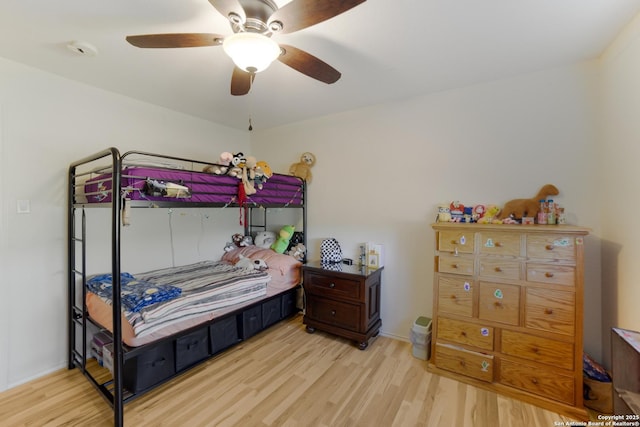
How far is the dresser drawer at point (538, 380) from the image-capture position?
5.72 feet

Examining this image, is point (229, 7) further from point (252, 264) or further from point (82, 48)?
point (252, 264)

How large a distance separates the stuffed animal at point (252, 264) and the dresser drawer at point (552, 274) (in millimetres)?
2327

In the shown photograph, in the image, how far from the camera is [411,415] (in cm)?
175

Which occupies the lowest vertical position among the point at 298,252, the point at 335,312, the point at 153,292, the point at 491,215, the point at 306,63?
the point at 335,312

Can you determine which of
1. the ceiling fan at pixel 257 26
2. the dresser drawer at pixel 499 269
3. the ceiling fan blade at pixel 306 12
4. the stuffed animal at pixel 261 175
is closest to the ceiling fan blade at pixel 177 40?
the ceiling fan at pixel 257 26

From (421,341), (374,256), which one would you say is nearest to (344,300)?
(374,256)

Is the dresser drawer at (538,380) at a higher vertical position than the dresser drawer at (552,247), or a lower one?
lower

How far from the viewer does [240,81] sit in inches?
68.9

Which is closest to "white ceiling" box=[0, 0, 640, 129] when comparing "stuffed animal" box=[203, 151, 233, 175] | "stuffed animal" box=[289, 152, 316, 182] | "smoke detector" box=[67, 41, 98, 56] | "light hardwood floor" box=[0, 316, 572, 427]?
"smoke detector" box=[67, 41, 98, 56]

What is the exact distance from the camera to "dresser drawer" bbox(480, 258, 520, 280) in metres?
1.90

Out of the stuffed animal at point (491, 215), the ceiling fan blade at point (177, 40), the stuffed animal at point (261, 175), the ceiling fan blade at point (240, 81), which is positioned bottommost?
the stuffed animal at point (491, 215)

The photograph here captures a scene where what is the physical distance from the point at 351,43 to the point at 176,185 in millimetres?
1574

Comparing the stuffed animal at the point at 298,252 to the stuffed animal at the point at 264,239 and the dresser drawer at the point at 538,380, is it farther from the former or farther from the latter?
the dresser drawer at the point at 538,380

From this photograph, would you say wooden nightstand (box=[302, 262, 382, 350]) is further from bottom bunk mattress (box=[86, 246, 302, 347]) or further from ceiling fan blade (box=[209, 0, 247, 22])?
ceiling fan blade (box=[209, 0, 247, 22])
